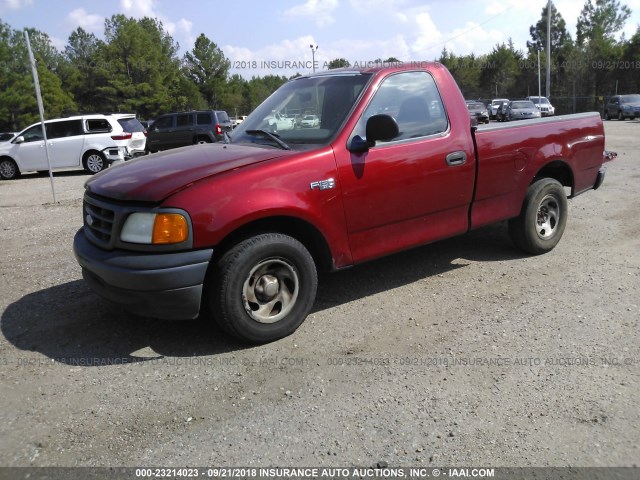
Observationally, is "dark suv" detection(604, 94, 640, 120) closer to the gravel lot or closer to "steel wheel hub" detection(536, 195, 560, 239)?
"steel wheel hub" detection(536, 195, 560, 239)

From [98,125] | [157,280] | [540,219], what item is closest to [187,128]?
[98,125]

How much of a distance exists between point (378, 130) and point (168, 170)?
155 cm

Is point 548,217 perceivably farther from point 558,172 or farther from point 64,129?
point 64,129

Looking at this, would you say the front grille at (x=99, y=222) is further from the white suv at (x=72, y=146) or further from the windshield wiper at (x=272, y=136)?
the white suv at (x=72, y=146)

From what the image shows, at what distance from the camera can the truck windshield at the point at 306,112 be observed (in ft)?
13.9

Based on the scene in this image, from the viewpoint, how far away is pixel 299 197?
12.4 ft

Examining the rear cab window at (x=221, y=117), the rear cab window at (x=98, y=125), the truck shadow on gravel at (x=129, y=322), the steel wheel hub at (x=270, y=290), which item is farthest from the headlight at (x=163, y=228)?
the rear cab window at (x=221, y=117)

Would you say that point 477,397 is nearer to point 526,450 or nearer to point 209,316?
point 526,450

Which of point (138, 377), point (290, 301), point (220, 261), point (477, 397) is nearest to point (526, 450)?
point (477, 397)

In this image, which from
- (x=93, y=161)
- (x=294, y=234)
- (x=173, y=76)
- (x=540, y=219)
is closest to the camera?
(x=294, y=234)

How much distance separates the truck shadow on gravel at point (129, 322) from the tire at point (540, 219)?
23cm

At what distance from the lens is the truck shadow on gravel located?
3.81 metres

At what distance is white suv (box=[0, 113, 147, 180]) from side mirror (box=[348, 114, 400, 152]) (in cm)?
1309

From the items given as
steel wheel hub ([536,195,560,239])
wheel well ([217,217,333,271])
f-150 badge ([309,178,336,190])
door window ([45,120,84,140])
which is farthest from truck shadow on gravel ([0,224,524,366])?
door window ([45,120,84,140])
